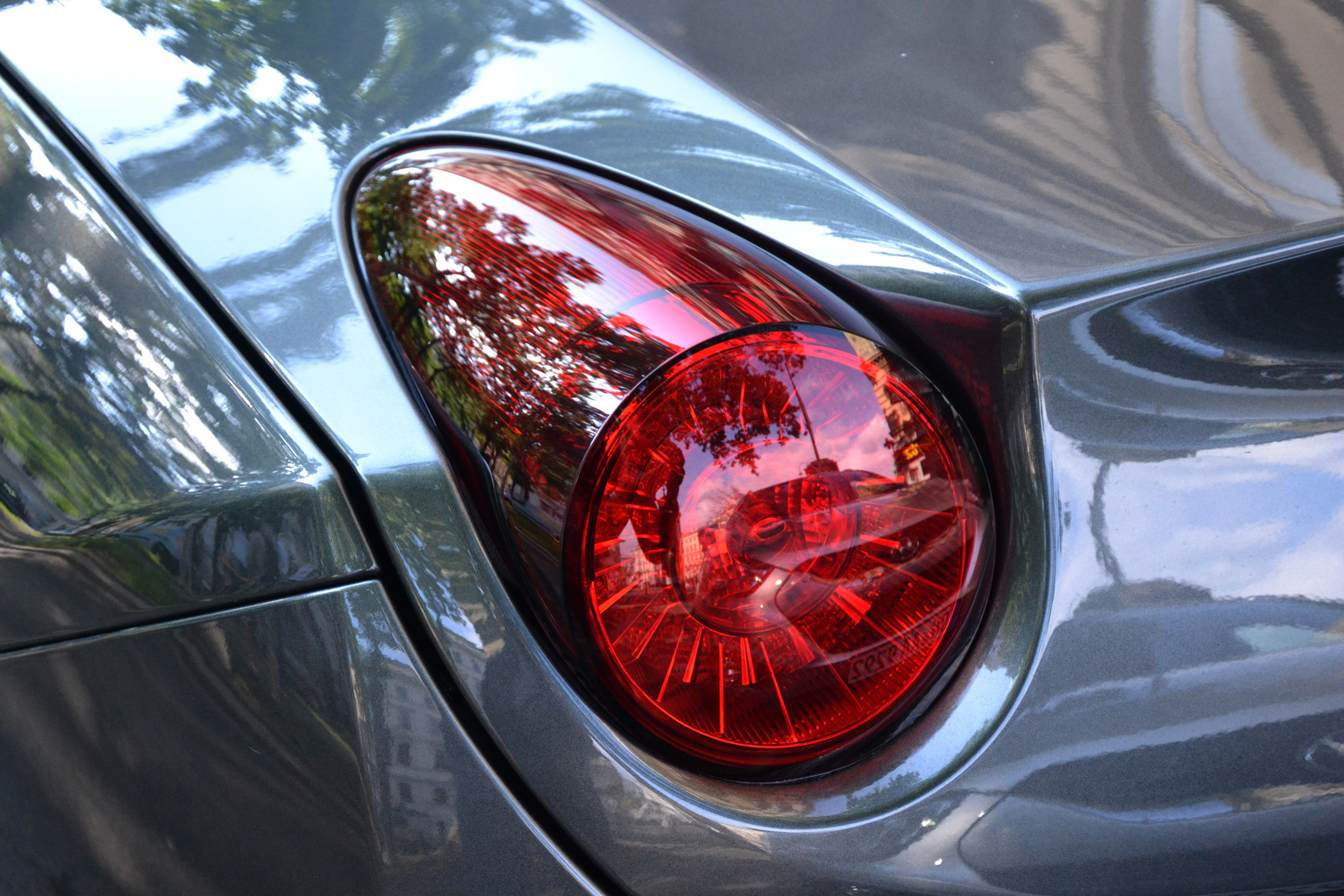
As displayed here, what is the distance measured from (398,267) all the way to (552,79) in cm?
25

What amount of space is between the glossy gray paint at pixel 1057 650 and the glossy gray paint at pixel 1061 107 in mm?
62

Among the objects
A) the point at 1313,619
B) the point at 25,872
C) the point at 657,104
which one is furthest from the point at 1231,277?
the point at 25,872

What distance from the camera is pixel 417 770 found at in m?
0.78

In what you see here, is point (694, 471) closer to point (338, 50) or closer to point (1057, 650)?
point (1057, 650)

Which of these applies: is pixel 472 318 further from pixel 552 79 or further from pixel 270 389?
pixel 552 79

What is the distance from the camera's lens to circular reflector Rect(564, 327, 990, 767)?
75 centimetres

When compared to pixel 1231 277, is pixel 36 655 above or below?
below

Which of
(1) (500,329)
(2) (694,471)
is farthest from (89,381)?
(2) (694,471)

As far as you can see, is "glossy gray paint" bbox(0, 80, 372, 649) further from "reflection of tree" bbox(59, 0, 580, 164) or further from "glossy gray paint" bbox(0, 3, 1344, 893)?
"reflection of tree" bbox(59, 0, 580, 164)

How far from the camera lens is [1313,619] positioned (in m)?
Answer: 0.80

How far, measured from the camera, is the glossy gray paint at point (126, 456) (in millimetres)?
772

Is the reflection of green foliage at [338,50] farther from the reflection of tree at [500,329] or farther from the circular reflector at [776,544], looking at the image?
the circular reflector at [776,544]

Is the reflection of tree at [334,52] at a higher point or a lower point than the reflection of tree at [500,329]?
higher

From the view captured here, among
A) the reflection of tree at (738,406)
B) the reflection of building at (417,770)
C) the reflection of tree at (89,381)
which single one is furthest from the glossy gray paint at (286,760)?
the reflection of tree at (738,406)
